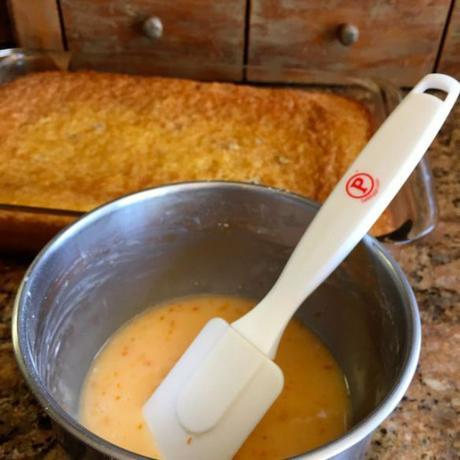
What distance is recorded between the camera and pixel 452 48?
124cm

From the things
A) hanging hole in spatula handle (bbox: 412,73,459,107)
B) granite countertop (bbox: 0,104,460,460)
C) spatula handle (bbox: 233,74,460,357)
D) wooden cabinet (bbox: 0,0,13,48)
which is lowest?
granite countertop (bbox: 0,104,460,460)

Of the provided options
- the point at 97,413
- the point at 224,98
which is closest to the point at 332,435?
the point at 97,413

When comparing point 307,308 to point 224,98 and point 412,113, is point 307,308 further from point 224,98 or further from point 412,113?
point 224,98

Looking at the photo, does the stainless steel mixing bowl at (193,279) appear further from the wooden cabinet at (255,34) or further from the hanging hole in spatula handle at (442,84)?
the wooden cabinet at (255,34)

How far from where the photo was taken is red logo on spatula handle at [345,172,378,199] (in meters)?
0.67

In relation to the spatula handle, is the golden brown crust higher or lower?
lower

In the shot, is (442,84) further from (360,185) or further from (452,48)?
(452,48)

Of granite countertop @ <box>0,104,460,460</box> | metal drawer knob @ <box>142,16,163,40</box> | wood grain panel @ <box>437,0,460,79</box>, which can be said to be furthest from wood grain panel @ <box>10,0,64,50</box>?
wood grain panel @ <box>437,0,460,79</box>

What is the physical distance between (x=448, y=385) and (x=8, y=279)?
0.58 meters

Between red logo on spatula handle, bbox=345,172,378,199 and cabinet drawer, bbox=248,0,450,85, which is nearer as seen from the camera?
red logo on spatula handle, bbox=345,172,378,199

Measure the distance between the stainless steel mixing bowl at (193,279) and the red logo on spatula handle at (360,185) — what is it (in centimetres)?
9

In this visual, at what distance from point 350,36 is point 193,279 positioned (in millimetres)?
557

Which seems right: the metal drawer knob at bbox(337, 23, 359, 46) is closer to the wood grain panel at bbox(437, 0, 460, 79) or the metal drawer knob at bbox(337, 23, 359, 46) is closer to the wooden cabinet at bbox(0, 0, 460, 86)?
the wooden cabinet at bbox(0, 0, 460, 86)

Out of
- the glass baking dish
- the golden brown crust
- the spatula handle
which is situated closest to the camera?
the spatula handle
